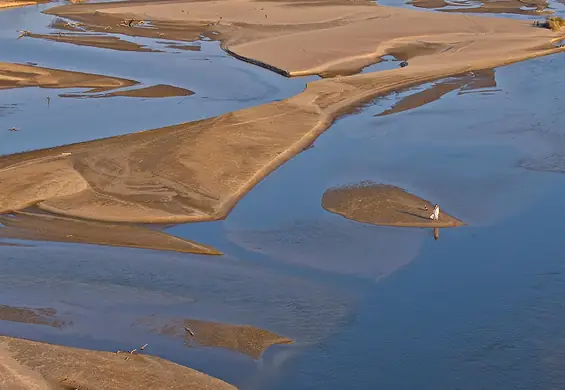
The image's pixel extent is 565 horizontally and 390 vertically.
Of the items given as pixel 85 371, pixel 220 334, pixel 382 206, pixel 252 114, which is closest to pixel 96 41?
pixel 252 114

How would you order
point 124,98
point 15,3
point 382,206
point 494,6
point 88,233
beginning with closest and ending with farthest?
point 88,233, point 382,206, point 124,98, point 494,6, point 15,3

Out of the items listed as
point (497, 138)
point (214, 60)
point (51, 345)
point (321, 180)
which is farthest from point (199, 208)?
point (214, 60)

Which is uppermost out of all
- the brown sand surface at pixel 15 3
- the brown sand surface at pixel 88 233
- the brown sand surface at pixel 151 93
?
the brown sand surface at pixel 15 3

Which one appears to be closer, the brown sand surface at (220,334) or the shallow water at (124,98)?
the brown sand surface at (220,334)

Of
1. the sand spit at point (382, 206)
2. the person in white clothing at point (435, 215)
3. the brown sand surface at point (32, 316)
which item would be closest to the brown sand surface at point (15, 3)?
the sand spit at point (382, 206)

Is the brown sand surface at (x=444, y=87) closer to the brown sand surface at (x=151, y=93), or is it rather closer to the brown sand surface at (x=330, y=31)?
the brown sand surface at (x=330, y=31)

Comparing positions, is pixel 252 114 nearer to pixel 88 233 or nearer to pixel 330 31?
pixel 88 233
